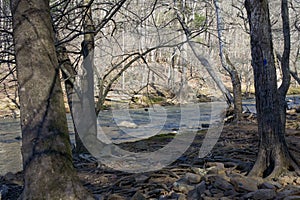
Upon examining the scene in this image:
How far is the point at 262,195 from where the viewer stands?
3.02m

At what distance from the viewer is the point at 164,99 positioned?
1097 inches

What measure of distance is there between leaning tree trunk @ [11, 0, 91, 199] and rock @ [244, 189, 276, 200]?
57.9 inches

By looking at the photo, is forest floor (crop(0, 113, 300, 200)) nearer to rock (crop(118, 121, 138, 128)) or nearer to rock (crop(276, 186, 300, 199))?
rock (crop(276, 186, 300, 199))

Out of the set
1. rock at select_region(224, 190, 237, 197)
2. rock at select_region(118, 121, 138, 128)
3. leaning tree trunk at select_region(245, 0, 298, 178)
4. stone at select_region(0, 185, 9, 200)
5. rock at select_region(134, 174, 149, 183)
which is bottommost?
rock at select_region(118, 121, 138, 128)

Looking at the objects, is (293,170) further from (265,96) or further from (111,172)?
(111,172)

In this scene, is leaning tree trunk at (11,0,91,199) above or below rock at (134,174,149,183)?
above

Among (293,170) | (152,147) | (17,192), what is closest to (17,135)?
(152,147)

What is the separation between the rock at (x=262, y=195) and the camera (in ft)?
9.83

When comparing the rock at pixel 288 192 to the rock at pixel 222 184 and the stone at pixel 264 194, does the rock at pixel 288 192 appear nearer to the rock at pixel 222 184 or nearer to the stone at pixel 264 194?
the stone at pixel 264 194

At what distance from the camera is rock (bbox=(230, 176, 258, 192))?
10.8ft

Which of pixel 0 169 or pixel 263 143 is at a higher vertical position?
pixel 263 143

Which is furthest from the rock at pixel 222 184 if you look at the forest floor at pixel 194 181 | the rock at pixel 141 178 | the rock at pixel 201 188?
the rock at pixel 141 178

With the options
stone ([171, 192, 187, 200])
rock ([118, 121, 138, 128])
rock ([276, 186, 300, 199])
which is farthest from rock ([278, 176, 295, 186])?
rock ([118, 121, 138, 128])

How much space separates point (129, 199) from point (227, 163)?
166cm
